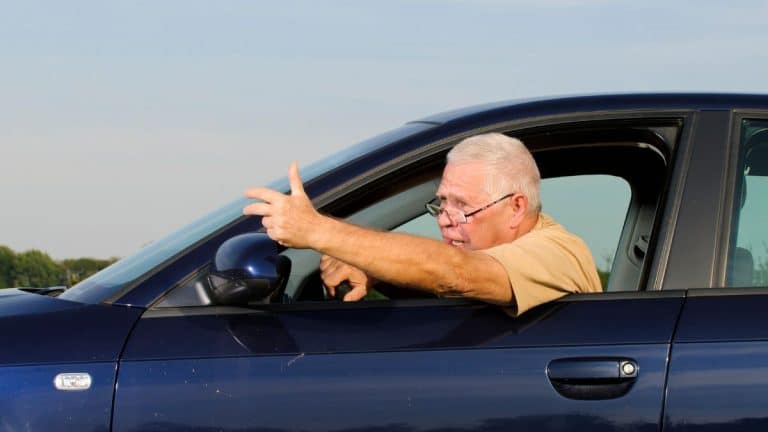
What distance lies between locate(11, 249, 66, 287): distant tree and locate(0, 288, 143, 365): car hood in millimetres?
16345

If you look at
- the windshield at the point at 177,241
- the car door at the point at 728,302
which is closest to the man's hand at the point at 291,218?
the windshield at the point at 177,241

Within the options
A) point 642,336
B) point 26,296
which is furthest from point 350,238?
point 26,296

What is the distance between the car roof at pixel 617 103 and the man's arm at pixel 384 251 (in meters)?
0.46

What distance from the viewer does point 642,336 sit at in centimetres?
331

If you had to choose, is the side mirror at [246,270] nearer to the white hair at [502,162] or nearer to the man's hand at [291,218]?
the man's hand at [291,218]

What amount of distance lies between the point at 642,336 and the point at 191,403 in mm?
1061

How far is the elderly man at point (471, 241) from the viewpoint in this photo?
130 inches

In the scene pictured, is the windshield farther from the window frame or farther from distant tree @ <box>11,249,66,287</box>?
distant tree @ <box>11,249,66,287</box>

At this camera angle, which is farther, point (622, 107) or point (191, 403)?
point (622, 107)

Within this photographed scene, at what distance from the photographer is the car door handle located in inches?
127

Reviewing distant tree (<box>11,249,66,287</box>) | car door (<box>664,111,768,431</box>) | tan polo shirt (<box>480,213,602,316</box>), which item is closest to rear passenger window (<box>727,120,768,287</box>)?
car door (<box>664,111,768,431</box>)

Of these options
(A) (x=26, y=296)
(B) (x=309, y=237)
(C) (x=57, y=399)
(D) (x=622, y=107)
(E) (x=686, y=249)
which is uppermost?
(D) (x=622, y=107)

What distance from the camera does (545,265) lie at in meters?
3.50

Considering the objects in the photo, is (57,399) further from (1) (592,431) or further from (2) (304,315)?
(1) (592,431)
